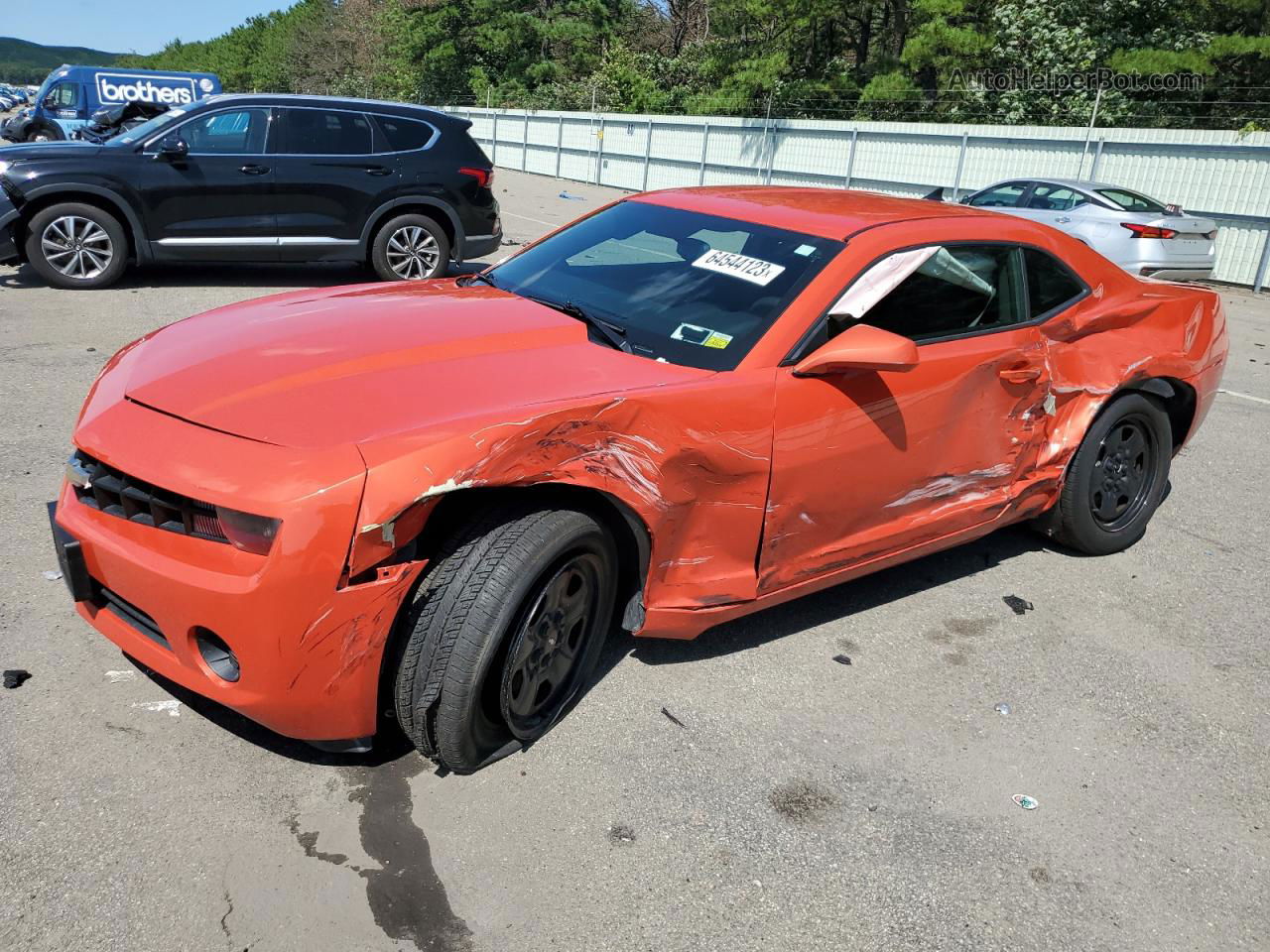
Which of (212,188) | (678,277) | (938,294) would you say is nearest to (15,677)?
(678,277)

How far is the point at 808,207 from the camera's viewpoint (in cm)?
398

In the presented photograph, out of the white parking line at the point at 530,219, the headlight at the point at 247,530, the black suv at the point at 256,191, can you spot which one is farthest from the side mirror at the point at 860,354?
the white parking line at the point at 530,219

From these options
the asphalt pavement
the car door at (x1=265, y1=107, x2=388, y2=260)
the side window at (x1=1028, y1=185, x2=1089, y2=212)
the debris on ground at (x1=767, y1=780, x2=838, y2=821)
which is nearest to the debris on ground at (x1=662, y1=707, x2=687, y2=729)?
the asphalt pavement

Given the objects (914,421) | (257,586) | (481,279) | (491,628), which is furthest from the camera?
(481,279)

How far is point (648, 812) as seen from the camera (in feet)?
9.23

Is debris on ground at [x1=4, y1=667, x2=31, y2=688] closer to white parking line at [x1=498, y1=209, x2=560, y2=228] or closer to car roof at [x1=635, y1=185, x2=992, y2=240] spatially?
car roof at [x1=635, y1=185, x2=992, y2=240]

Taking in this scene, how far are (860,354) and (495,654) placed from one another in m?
1.44

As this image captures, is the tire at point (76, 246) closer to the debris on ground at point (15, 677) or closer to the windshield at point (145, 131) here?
the windshield at point (145, 131)

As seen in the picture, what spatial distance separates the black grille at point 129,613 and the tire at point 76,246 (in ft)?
24.5

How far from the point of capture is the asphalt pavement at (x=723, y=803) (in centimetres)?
242

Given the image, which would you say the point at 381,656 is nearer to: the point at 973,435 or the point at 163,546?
the point at 163,546

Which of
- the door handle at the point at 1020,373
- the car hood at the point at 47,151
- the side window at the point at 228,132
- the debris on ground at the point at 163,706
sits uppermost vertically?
the side window at the point at 228,132

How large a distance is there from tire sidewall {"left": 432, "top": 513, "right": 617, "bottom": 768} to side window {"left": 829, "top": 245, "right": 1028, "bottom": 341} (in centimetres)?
119

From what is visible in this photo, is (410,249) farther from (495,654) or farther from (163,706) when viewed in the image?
(495,654)
